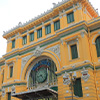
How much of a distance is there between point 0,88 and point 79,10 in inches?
795

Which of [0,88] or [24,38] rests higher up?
[24,38]

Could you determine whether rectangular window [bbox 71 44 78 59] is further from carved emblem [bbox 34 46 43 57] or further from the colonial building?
carved emblem [bbox 34 46 43 57]

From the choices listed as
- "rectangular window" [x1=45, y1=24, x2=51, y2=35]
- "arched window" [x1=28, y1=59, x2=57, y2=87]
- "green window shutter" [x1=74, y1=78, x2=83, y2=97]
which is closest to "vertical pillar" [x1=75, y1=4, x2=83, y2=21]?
"rectangular window" [x1=45, y1=24, x2=51, y2=35]

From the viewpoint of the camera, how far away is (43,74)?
26.2 m

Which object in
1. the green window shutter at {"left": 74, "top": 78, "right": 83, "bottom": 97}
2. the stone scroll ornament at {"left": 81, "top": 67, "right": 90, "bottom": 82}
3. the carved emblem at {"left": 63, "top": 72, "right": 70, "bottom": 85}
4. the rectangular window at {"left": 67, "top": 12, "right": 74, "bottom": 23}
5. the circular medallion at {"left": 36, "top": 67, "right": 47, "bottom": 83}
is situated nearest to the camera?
the stone scroll ornament at {"left": 81, "top": 67, "right": 90, "bottom": 82}

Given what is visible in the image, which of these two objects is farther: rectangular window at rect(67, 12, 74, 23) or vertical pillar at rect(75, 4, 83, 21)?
rectangular window at rect(67, 12, 74, 23)

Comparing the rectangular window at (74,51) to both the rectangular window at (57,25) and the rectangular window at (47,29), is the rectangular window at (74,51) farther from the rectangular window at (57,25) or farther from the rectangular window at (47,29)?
the rectangular window at (47,29)

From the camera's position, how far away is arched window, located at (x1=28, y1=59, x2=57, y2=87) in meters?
25.4

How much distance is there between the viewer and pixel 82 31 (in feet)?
74.0

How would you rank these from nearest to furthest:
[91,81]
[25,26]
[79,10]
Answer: [91,81] < [79,10] < [25,26]

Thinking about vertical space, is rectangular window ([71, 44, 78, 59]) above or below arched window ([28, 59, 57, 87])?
above

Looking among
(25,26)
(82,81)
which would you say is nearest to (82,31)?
(82,81)

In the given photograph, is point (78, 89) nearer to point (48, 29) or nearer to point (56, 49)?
point (56, 49)

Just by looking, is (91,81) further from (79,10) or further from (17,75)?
(17,75)
